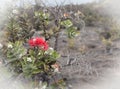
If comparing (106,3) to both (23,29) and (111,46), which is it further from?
(23,29)

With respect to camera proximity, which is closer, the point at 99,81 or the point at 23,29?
the point at 99,81

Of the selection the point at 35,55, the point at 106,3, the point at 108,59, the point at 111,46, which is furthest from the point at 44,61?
→ the point at 106,3

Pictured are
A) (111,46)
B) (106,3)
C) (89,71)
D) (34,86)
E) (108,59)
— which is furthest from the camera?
(106,3)

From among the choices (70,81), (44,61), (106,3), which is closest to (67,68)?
(70,81)

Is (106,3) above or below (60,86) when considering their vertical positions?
above

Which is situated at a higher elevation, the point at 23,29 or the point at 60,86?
the point at 23,29

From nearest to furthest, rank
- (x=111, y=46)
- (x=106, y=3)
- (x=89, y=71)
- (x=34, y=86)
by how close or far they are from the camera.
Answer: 1. (x=34, y=86)
2. (x=89, y=71)
3. (x=111, y=46)
4. (x=106, y=3)

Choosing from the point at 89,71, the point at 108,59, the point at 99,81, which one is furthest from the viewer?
the point at 108,59

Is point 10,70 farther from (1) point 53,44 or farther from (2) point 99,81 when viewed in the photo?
(1) point 53,44

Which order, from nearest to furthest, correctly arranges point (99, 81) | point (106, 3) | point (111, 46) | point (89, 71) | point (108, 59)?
1. point (99, 81)
2. point (89, 71)
3. point (108, 59)
4. point (111, 46)
5. point (106, 3)
